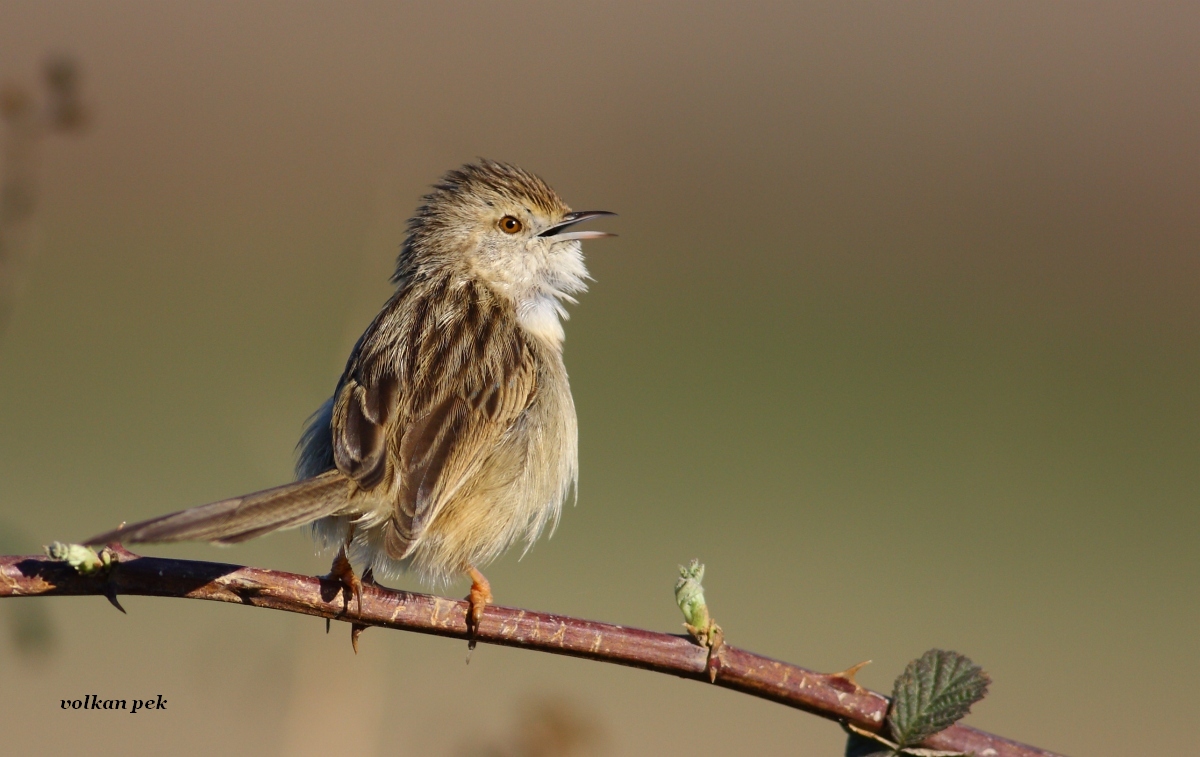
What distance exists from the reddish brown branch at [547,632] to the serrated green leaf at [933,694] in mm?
116

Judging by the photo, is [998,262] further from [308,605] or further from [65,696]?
[308,605]

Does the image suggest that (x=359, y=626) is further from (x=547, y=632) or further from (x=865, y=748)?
(x=865, y=748)

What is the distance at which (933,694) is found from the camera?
2.16 meters

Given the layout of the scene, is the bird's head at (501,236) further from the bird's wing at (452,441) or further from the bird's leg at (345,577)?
the bird's leg at (345,577)

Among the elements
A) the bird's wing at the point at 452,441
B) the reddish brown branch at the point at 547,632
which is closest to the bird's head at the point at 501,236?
the bird's wing at the point at 452,441

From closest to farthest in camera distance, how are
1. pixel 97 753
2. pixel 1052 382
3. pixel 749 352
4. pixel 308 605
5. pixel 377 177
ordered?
pixel 308 605
pixel 377 177
pixel 97 753
pixel 1052 382
pixel 749 352

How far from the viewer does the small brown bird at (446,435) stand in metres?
3.05

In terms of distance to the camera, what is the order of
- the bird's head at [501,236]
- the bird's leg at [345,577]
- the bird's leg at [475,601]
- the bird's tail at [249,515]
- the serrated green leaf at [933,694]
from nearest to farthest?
the serrated green leaf at [933,694]
the bird's tail at [249,515]
the bird's leg at [475,601]
the bird's leg at [345,577]
the bird's head at [501,236]

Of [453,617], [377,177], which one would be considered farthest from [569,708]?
[377,177]

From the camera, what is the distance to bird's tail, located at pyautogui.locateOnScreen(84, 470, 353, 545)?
226cm

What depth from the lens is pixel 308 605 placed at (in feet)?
8.55

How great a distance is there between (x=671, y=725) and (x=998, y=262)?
8387 millimetres

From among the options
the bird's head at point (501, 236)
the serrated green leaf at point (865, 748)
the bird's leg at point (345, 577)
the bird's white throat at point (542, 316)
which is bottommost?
the serrated green leaf at point (865, 748)

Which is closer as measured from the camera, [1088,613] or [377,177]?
[377,177]
